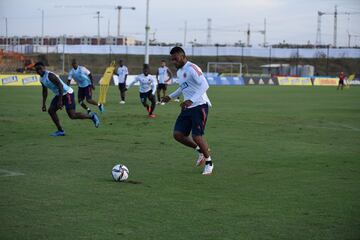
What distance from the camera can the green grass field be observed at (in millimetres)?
6469

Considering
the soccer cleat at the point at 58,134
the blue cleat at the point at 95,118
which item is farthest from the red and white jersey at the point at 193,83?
the blue cleat at the point at 95,118

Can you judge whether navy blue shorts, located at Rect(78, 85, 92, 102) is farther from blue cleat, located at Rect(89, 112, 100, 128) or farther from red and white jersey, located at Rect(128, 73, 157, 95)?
blue cleat, located at Rect(89, 112, 100, 128)

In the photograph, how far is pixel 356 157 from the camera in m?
12.1

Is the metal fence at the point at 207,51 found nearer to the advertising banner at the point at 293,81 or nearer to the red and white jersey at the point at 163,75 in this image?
the advertising banner at the point at 293,81

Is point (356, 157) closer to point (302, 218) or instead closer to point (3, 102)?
point (302, 218)

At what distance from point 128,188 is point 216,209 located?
1732mm

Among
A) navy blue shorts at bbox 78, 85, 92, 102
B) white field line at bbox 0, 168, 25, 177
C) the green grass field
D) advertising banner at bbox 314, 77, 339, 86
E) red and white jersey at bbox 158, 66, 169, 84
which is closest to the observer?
the green grass field

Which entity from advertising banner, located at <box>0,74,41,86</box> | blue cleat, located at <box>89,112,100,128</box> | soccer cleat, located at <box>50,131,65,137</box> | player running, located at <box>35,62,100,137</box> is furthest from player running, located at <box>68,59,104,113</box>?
advertising banner, located at <box>0,74,41,86</box>

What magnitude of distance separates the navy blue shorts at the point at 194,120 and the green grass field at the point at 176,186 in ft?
2.17

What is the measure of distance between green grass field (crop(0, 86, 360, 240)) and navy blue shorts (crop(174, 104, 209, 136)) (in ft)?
2.17

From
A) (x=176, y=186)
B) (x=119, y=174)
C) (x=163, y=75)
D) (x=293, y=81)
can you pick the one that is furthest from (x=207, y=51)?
(x=176, y=186)

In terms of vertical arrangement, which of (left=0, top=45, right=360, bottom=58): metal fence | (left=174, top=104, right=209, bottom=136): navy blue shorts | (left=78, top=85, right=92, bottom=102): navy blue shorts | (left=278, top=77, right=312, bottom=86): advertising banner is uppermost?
(left=0, top=45, right=360, bottom=58): metal fence

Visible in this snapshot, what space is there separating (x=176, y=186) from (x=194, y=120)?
1.86m

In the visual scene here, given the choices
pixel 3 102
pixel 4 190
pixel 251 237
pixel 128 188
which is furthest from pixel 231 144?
pixel 3 102
